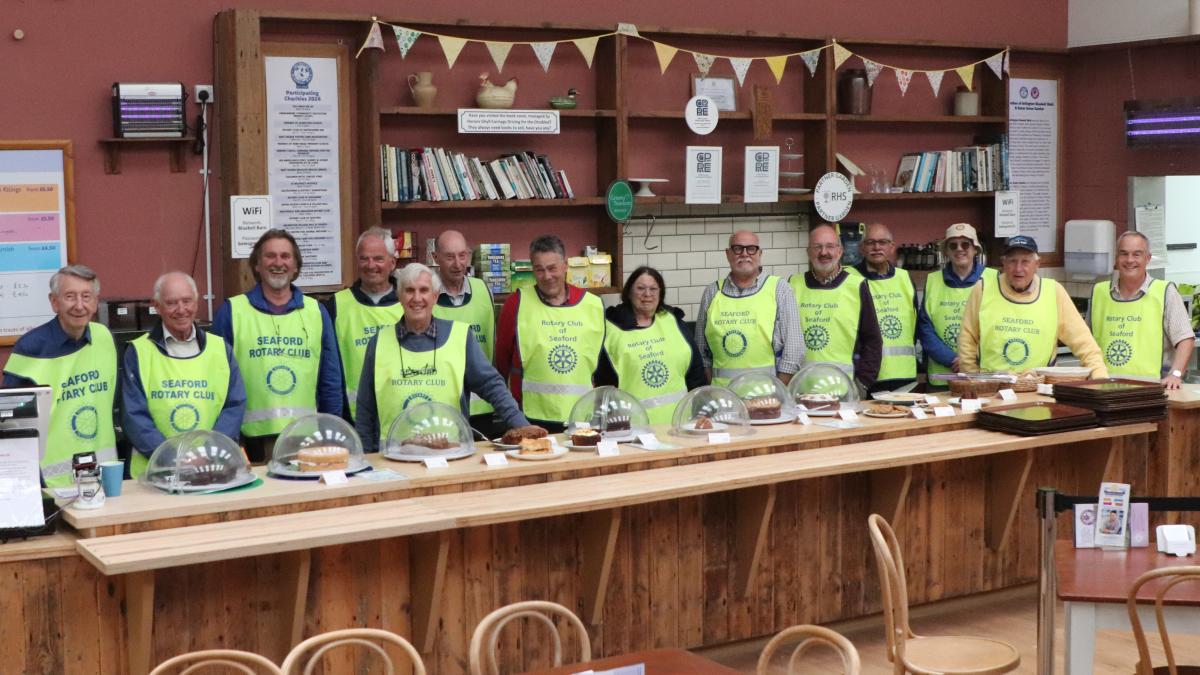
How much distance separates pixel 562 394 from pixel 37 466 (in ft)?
8.61

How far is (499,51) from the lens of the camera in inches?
299

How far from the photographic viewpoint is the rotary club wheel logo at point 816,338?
7.13m

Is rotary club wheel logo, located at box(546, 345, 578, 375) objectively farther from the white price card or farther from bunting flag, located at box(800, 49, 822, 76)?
bunting flag, located at box(800, 49, 822, 76)

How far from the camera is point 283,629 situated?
4449 mm

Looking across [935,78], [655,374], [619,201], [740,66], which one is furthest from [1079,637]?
[935,78]

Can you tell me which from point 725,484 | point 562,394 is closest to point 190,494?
point 725,484

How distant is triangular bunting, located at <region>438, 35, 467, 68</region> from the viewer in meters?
7.43

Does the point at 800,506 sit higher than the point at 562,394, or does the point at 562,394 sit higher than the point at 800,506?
the point at 562,394

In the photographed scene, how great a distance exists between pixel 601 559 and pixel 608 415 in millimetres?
605

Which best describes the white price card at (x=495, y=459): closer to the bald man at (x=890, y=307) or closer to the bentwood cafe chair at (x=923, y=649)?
the bentwood cafe chair at (x=923, y=649)

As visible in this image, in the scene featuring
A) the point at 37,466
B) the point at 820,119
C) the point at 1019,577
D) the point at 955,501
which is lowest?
the point at 1019,577

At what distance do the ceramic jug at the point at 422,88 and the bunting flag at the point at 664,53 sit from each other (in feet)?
4.44

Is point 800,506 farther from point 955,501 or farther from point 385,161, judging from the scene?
point 385,161

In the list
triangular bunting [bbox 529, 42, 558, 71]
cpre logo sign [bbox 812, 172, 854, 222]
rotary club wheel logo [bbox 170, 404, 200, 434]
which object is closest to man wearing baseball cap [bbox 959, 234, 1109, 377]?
cpre logo sign [bbox 812, 172, 854, 222]
